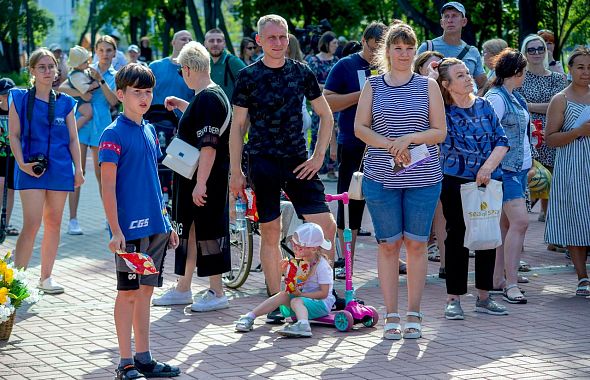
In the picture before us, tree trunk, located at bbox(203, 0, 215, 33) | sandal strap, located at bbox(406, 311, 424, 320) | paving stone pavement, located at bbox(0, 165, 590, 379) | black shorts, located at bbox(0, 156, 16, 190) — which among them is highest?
tree trunk, located at bbox(203, 0, 215, 33)

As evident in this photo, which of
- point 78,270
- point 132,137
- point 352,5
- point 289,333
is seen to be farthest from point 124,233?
point 352,5

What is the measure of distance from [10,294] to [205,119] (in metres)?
1.87

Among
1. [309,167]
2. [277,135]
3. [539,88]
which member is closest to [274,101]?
[277,135]

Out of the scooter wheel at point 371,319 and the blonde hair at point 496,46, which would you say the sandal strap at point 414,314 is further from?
the blonde hair at point 496,46

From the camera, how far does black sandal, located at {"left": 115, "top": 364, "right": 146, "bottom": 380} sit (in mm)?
6328

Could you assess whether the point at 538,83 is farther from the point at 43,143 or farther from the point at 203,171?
the point at 43,143

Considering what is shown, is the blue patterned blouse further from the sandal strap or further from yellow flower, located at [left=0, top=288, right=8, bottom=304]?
yellow flower, located at [left=0, top=288, right=8, bottom=304]

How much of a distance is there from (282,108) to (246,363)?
6.52 ft

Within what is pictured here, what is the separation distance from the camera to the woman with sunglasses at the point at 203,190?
8.28m

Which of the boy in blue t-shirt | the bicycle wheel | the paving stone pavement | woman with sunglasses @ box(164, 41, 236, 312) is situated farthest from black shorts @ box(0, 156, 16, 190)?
the boy in blue t-shirt

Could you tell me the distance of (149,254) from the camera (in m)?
6.47

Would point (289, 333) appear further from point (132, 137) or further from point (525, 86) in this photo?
point (525, 86)

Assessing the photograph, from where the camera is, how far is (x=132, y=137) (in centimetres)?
639

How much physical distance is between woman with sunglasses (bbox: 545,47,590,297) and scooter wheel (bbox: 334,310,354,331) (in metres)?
2.43
